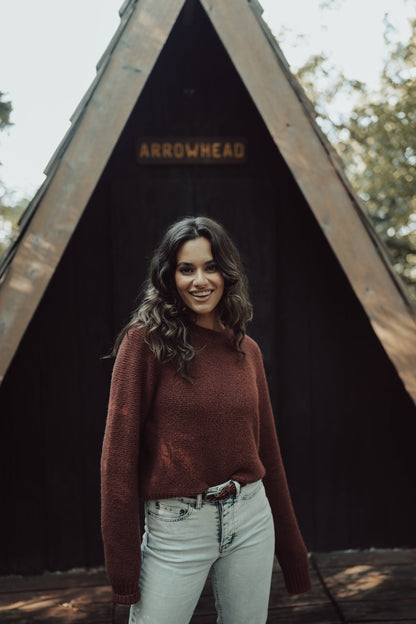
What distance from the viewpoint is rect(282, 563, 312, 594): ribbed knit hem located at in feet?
5.57

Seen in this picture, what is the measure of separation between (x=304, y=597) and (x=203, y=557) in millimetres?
1433

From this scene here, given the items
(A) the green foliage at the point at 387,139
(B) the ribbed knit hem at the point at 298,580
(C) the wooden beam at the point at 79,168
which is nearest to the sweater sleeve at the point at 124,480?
(B) the ribbed knit hem at the point at 298,580

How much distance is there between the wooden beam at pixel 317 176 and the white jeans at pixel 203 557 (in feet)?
3.21

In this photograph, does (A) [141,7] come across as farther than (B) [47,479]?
No

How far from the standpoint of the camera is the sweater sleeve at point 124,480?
1.33 m

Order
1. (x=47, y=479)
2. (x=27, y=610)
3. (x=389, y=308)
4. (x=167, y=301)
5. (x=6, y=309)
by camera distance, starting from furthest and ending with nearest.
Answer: (x=47, y=479) → (x=27, y=610) → (x=389, y=308) → (x=6, y=309) → (x=167, y=301)

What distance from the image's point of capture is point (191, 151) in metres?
2.74

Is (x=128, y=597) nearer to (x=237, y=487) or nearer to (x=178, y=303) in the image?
(x=237, y=487)

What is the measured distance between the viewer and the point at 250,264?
285 cm

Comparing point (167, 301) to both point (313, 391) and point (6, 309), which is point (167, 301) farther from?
point (313, 391)

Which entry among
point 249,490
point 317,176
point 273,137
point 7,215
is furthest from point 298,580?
point 7,215

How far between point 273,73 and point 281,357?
Result: 1473mm

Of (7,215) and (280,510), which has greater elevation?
(7,215)

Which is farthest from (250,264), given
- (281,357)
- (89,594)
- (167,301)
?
→ (89,594)
